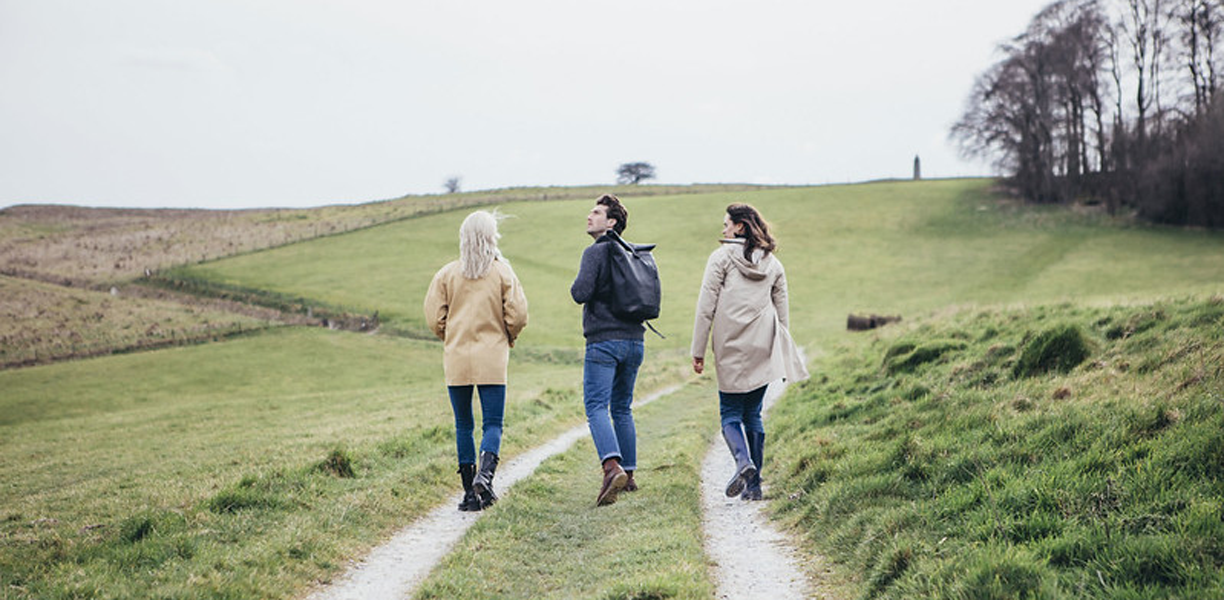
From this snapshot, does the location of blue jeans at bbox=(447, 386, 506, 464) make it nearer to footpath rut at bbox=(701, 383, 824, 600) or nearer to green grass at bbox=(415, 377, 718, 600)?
green grass at bbox=(415, 377, 718, 600)

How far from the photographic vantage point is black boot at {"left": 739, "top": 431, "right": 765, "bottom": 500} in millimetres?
7652

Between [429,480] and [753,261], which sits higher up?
[753,261]

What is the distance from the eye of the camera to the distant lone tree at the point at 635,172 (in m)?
113

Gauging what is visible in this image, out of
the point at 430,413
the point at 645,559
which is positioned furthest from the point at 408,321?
the point at 645,559

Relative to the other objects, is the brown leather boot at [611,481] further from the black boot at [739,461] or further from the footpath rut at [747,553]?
the black boot at [739,461]

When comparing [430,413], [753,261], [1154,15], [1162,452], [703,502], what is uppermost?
[1154,15]

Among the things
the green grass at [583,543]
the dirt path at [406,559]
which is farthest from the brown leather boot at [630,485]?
the dirt path at [406,559]

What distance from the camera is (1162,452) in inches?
201

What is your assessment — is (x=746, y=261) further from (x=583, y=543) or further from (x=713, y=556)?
(x=583, y=543)

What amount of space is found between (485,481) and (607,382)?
1.63 meters

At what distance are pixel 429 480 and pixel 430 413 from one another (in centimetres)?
1043

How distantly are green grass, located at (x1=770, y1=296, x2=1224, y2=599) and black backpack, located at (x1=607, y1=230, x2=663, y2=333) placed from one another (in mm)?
2357

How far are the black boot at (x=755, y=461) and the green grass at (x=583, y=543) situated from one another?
21.5 inches

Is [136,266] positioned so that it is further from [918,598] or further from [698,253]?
[918,598]
